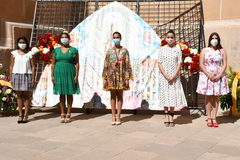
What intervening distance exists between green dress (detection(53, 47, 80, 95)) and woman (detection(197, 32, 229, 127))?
252cm

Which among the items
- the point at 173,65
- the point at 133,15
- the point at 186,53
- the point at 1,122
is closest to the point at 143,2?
the point at 133,15

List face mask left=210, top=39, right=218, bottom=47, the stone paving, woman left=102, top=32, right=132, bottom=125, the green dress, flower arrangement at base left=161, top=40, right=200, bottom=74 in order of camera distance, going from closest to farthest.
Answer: the stone paving
face mask left=210, top=39, right=218, bottom=47
woman left=102, top=32, right=132, bottom=125
the green dress
flower arrangement at base left=161, top=40, right=200, bottom=74

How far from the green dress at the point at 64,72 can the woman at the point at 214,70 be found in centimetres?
252

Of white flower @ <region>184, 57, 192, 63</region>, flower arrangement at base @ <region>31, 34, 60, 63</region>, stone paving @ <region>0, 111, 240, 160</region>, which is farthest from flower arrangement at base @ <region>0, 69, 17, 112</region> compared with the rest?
white flower @ <region>184, 57, 192, 63</region>

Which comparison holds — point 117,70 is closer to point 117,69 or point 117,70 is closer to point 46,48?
point 117,69

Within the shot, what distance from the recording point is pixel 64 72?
21.6ft

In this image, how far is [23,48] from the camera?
662 cm

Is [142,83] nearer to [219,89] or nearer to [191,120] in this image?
[191,120]

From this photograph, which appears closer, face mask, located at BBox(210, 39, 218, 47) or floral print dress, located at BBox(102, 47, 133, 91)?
face mask, located at BBox(210, 39, 218, 47)

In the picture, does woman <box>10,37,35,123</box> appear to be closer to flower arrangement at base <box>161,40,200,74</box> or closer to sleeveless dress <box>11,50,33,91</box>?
sleeveless dress <box>11,50,33,91</box>

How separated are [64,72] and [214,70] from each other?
9.43ft

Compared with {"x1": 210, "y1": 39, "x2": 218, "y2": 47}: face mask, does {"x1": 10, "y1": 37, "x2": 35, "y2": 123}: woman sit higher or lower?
lower

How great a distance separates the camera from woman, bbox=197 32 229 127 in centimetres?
628

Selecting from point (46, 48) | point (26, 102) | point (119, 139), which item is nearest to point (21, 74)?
point (26, 102)
